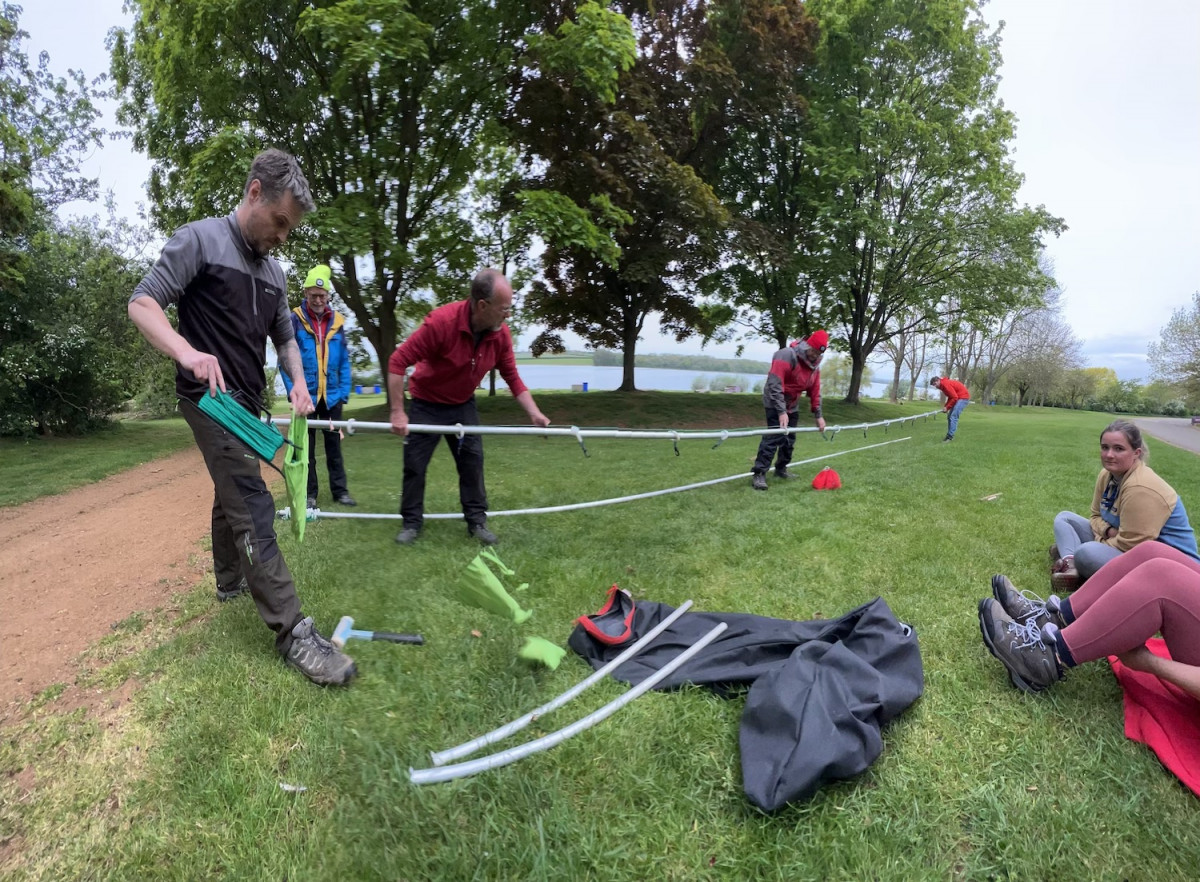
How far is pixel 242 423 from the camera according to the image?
2631 millimetres

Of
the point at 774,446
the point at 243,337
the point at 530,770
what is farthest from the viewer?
the point at 774,446

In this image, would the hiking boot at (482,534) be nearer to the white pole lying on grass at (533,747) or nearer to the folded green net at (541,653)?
the folded green net at (541,653)

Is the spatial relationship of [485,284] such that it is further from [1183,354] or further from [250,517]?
[1183,354]

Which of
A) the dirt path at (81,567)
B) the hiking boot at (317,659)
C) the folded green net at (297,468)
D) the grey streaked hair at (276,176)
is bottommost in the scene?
the dirt path at (81,567)

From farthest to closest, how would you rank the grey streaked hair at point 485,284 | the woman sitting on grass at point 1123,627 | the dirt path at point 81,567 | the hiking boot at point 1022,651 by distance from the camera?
1. the grey streaked hair at point 485,284
2. the dirt path at point 81,567
3. the hiking boot at point 1022,651
4. the woman sitting on grass at point 1123,627

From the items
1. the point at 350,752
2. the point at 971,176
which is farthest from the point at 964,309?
the point at 350,752

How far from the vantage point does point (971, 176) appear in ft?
73.8

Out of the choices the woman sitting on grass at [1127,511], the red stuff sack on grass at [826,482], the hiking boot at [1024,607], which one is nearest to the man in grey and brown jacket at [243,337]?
the hiking boot at [1024,607]

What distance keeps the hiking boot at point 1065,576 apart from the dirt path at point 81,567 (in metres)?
5.51

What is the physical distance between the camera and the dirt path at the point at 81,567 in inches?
120

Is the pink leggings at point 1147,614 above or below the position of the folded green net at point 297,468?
below

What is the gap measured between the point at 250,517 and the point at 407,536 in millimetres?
2166

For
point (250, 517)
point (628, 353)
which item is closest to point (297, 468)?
point (250, 517)

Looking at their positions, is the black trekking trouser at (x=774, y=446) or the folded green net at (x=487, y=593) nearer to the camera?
the folded green net at (x=487, y=593)
